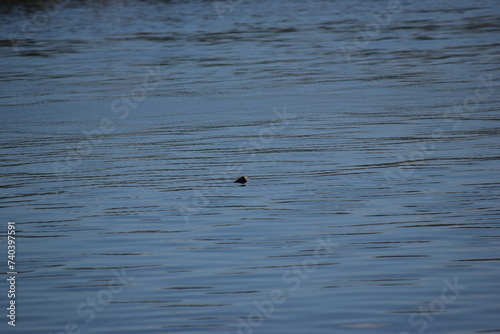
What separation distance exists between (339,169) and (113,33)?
27.0m

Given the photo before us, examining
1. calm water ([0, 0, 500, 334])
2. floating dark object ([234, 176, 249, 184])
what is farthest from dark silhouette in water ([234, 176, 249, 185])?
calm water ([0, 0, 500, 334])

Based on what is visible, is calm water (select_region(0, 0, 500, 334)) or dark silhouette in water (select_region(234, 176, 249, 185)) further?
dark silhouette in water (select_region(234, 176, 249, 185))

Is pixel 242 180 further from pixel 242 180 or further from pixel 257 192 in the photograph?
pixel 257 192

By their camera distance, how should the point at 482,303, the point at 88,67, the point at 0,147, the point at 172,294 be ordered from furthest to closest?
the point at 88,67, the point at 0,147, the point at 172,294, the point at 482,303

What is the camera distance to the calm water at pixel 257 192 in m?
8.28

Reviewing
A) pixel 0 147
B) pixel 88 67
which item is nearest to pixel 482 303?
pixel 0 147

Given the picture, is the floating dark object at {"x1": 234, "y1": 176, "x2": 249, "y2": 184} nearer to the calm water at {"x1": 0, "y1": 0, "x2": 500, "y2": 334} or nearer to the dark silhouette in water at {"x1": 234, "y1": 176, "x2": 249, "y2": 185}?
the dark silhouette in water at {"x1": 234, "y1": 176, "x2": 249, "y2": 185}

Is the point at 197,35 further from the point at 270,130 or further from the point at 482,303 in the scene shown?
the point at 482,303

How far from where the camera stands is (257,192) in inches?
493

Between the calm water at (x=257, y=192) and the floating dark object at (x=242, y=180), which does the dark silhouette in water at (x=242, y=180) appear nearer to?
the floating dark object at (x=242, y=180)

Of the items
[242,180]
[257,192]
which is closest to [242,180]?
[242,180]

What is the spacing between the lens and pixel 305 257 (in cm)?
950

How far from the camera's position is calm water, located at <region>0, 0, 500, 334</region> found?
8.28 m

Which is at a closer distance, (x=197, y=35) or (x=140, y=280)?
(x=140, y=280)
